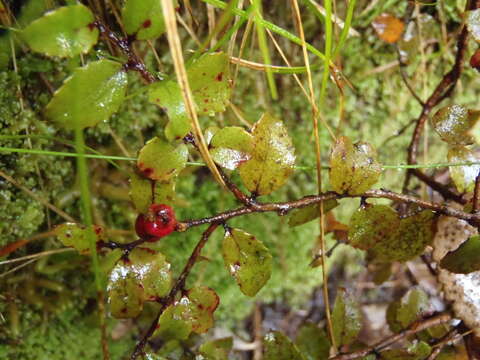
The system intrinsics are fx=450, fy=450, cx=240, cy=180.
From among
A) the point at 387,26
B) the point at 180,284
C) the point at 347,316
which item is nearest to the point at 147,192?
the point at 180,284

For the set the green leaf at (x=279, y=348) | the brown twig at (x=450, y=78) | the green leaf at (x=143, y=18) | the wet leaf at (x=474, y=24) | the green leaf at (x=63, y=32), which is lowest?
the green leaf at (x=279, y=348)

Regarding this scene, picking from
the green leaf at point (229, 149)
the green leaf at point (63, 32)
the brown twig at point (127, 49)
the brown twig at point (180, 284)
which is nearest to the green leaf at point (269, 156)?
the green leaf at point (229, 149)

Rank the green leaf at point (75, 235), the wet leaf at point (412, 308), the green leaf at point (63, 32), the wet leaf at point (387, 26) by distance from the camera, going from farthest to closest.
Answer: the wet leaf at point (387, 26) → the wet leaf at point (412, 308) → the green leaf at point (75, 235) → the green leaf at point (63, 32)

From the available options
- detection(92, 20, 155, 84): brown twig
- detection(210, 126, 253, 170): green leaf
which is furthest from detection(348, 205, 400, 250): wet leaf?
detection(92, 20, 155, 84): brown twig

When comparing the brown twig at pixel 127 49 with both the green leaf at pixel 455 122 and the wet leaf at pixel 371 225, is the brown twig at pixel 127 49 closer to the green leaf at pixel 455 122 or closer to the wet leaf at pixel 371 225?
the wet leaf at pixel 371 225

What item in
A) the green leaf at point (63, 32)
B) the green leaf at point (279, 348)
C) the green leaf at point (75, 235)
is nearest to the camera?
the green leaf at point (63, 32)

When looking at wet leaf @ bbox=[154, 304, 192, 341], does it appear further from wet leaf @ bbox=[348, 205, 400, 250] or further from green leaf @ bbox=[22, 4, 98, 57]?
green leaf @ bbox=[22, 4, 98, 57]

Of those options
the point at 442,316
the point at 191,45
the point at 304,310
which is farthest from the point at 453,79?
the point at 304,310
